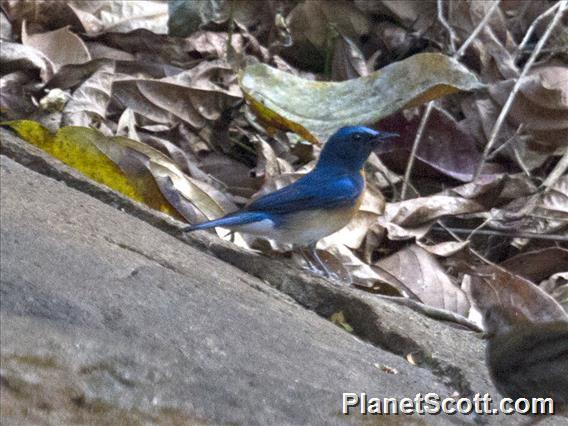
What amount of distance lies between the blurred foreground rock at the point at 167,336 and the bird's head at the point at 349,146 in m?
0.93

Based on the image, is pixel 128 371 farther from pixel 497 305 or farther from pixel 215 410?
pixel 497 305

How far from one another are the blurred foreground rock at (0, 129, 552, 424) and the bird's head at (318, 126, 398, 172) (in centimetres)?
93

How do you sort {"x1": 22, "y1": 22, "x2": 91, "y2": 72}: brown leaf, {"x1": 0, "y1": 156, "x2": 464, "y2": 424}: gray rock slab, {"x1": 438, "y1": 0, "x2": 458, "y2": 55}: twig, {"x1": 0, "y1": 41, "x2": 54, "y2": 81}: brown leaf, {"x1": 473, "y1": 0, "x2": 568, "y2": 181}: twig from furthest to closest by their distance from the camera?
{"x1": 438, "y1": 0, "x2": 458, "y2": 55}: twig → {"x1": 22, "y1": 22, "x2": 91, "y2": 72}: brown leaf → {"x1": 473, "y1": 0, "x2": 568, "y2": 181}: twig → {"x1": 0, "y1": 41, "x2": 54, "y2": 81}: brown leaf → {"x1": 0, "y1": 156, "x2": 464, "y2": 424}: gray rock slab

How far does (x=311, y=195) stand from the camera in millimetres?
4449

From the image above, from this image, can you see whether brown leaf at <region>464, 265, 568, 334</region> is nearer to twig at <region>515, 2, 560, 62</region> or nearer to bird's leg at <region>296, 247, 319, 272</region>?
bird's leg at <region>296, 247, 319, 272</region>

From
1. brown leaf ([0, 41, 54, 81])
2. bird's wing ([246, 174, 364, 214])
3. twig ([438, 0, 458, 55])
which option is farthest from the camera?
twig ([438, 0, 458, 55])

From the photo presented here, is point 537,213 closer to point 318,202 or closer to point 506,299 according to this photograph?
point 506,299

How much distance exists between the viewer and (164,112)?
17.2 ft

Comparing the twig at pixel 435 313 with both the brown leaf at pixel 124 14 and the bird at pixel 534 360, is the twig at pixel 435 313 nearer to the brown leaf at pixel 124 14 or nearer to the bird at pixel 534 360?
the bird at pixel 534 360

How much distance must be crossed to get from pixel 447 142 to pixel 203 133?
116 cm

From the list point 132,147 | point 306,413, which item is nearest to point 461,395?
point 306,413

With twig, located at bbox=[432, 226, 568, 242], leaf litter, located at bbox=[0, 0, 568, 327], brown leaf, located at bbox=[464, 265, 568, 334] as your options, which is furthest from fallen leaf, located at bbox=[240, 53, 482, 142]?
brown leaf, located at bbox=[464, 265, 568, 334]

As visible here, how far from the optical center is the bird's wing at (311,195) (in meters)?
4.35

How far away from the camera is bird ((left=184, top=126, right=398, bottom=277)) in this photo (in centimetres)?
430
